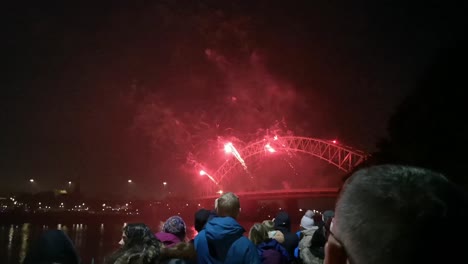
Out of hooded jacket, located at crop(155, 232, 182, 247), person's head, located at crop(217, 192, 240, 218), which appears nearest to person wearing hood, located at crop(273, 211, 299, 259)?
person's head, located at crop(217, 192, 240, 218)

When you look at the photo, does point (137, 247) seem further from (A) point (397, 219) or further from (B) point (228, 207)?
(A) point (397, 219)

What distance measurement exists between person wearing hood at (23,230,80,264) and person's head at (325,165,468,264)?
2401 millimetres

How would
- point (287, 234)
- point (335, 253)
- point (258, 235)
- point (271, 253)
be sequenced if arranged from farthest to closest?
point (287, 234) → point (258, 235) → point (271, 253) → point (335, 253)

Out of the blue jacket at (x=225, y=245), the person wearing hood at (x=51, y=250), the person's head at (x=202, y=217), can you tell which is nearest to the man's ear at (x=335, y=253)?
the person wearing hood at (x=51, y=250)

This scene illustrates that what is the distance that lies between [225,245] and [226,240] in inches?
2.4

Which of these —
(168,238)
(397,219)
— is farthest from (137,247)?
(397,219)

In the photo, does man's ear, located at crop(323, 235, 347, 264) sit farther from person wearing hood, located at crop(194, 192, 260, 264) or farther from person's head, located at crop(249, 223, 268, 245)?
person's head, located at crop(249, 223, 268, 245)

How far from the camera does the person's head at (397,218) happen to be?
107cm

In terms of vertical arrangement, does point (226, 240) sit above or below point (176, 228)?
below

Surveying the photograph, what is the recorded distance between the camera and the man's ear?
1.23 meters

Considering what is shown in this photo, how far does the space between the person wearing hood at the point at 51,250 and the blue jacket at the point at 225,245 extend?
167cm

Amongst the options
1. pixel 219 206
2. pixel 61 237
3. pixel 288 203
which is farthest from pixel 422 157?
pixel 288 203

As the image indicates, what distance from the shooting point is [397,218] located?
1.12 m

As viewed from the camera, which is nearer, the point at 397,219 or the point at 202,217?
the point at 397,219
